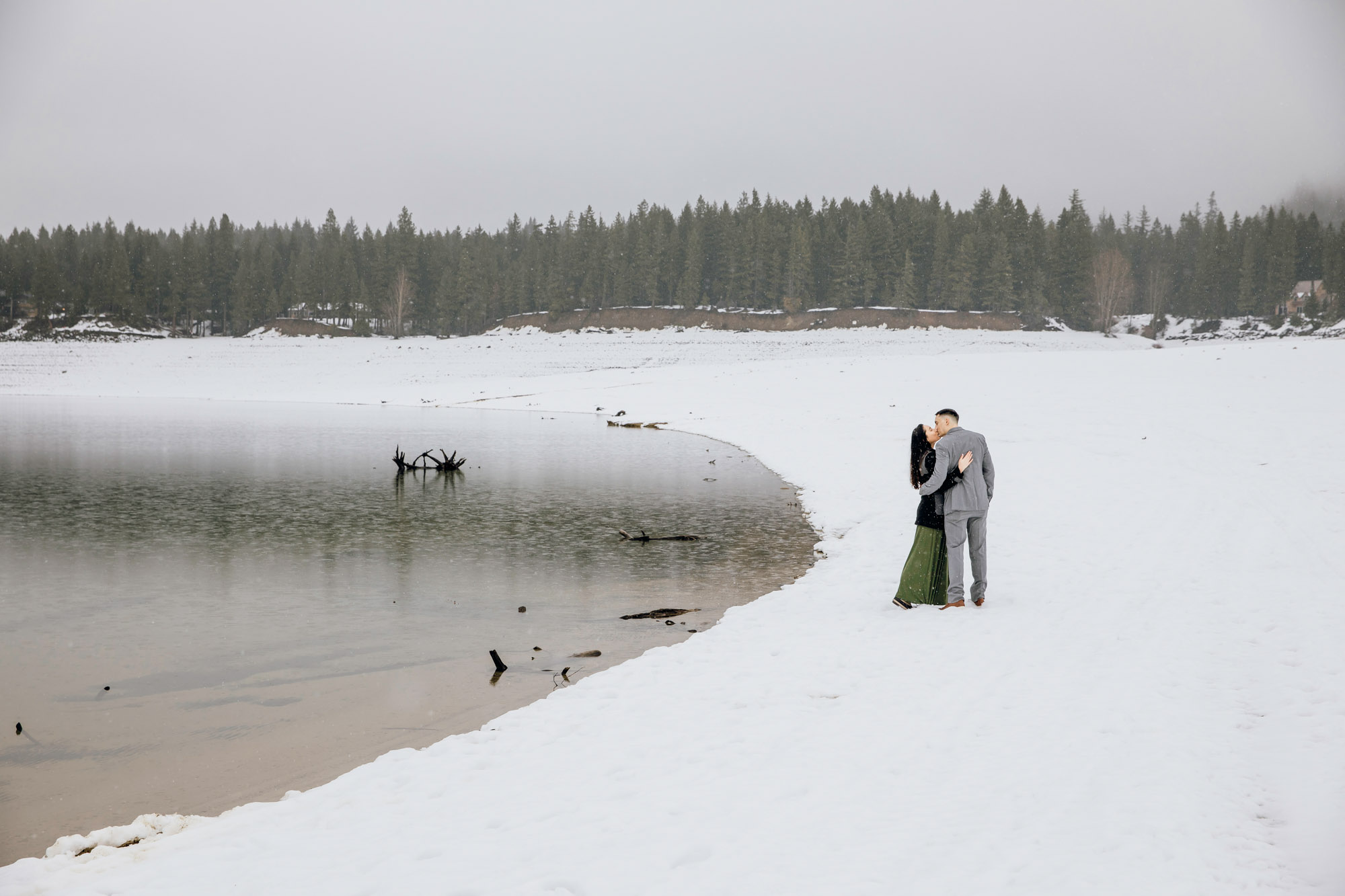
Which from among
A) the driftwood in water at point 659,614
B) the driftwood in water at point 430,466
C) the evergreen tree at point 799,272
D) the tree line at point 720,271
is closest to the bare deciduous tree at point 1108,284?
the tree line at point 720,271

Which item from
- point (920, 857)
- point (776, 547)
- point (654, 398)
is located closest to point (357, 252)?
point (654, 398)

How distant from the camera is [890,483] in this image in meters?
20.3

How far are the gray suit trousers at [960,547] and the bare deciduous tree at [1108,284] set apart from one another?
337 feet

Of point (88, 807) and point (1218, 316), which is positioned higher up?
point (1218, 316)

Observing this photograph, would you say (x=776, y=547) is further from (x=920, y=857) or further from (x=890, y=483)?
(x=920, y=857)

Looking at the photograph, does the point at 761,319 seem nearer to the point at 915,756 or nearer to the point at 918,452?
the point at 918,452

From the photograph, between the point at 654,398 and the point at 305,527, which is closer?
the point at 305,527

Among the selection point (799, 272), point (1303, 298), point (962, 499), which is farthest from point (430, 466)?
point (1303, 298)

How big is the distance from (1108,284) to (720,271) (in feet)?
164

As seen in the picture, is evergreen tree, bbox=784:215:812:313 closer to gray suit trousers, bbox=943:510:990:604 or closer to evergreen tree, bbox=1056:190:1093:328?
evergreen tree, bbox=1056:190:1093:328

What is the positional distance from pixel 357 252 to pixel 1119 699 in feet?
479

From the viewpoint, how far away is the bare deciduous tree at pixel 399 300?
10938 cm

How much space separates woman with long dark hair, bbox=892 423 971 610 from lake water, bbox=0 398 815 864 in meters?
2.22

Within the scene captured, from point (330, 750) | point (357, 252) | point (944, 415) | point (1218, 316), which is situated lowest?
point (330, 750)
